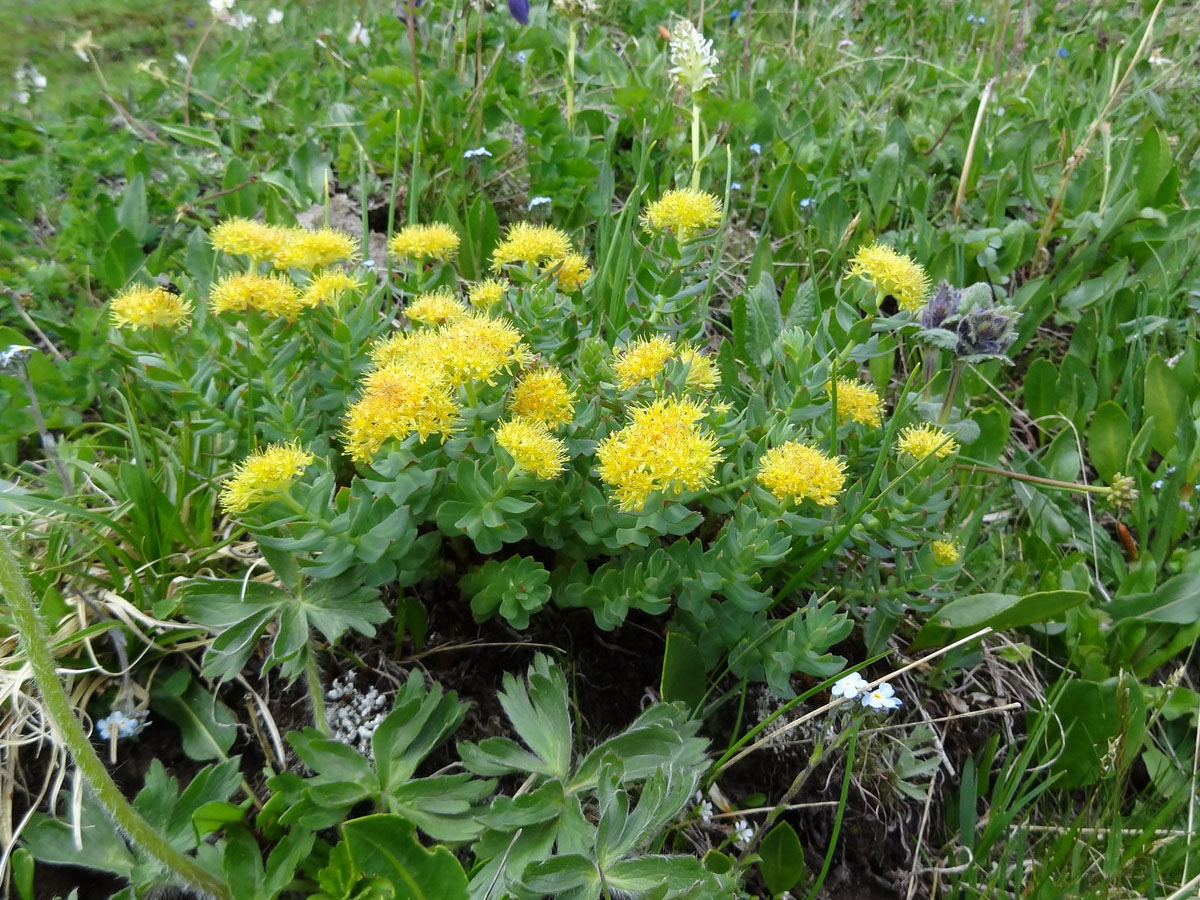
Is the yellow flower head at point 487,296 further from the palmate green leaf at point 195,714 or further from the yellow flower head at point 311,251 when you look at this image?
the palmate green leaf at point 195,714

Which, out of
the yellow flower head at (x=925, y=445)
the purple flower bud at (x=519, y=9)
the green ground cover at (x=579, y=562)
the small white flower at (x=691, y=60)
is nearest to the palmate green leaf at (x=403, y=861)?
the green ground cover at (x=579, y=562)

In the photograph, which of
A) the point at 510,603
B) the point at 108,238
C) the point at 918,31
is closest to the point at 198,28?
the point at 108,238

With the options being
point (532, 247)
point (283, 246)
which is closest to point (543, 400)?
point (532, 247)

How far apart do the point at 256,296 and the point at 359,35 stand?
9.35 feet

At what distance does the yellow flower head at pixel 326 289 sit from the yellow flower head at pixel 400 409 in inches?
11.1

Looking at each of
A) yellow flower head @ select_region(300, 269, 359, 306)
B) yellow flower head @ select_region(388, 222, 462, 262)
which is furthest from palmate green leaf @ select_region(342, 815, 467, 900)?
yellow flower head @ select_region(388, 222, 462, 262)

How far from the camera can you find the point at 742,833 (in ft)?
4.88

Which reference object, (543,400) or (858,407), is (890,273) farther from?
(543,400)

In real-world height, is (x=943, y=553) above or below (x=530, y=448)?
below

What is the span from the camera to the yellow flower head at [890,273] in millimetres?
1640

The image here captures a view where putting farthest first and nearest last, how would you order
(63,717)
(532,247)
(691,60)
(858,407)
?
(691,60), (532,247), (858,407), (63,717)

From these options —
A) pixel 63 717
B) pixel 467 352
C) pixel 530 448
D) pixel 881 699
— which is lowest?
pixel 881 699

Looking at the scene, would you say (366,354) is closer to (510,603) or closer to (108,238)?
(510,603)

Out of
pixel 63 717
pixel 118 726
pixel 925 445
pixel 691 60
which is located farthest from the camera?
pixel 691 60
